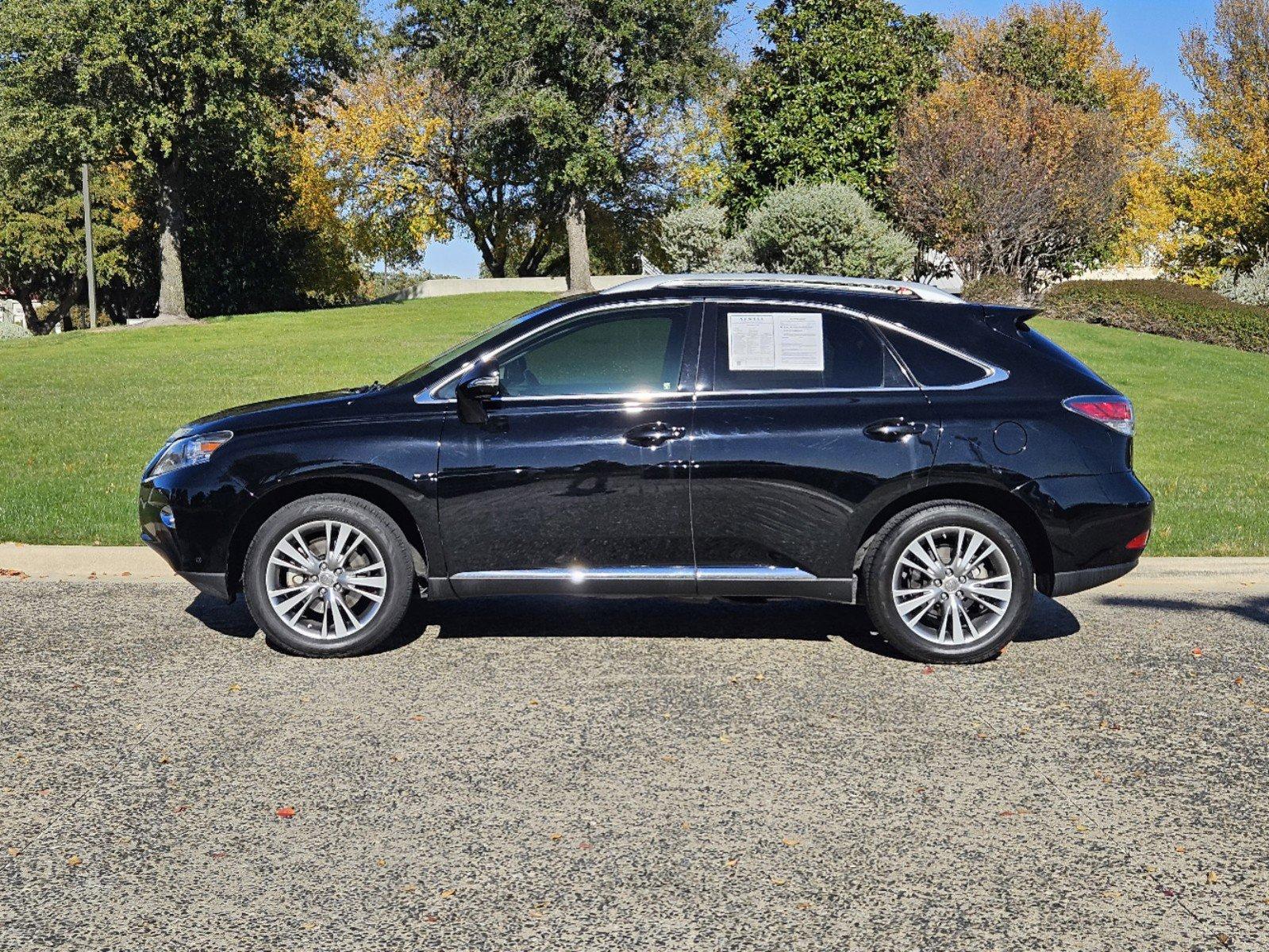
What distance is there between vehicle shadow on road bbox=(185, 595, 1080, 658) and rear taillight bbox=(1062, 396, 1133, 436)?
1236 millimetres

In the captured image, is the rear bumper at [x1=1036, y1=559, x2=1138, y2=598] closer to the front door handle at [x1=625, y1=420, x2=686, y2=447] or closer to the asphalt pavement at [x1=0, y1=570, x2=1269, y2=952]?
the asphalt pavement at [x1=0, y1=570, x2=1269, y2=952]

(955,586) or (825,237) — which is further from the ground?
(825,237)

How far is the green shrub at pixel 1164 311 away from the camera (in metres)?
30.3

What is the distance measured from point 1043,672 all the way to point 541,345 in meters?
2.89

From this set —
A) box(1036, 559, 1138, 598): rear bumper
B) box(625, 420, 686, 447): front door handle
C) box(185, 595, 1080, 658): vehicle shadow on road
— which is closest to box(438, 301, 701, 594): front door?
box(625, 420, 686, 447): front door handle

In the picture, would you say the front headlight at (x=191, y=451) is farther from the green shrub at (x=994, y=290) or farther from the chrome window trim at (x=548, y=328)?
the green shrub at (x=994, y=290)

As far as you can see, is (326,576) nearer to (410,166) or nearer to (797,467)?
(797,467)

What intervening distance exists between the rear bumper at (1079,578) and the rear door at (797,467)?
830 millimetres

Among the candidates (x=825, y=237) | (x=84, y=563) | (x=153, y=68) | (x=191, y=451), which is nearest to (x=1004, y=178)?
(x=825, y=237)

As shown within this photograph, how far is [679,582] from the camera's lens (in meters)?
6.28

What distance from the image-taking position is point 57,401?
61.4 feet

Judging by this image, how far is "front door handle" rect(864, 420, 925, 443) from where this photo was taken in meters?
6.23

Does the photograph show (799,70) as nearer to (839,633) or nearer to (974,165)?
(974,165)

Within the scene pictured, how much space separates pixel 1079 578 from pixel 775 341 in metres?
1.87
